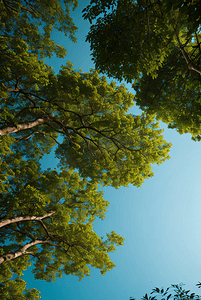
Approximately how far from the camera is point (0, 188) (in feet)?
16.1

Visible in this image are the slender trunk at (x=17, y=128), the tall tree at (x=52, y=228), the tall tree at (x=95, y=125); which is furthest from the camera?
the tall tree at (x=52, y=228)

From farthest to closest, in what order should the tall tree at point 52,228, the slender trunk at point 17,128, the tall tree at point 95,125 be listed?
the tall tree at point 52,228, the tall tree at point 95,125, the slender trunk at point 17,128

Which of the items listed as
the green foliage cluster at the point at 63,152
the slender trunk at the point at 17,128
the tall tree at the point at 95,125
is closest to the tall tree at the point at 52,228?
the green foliage cluster at the point at 63,152

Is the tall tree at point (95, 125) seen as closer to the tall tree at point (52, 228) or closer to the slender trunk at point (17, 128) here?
the slender trunk at point (17, 128)

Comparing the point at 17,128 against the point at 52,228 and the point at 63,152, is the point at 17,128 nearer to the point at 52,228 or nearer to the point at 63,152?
the point at 63,152

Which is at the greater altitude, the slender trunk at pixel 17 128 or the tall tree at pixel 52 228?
the slender trunk at pixel 17 128

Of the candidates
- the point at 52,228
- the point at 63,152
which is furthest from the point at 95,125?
the point at 52,228

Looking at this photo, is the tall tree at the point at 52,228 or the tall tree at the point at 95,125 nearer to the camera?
the tall tree at the point at 95,125

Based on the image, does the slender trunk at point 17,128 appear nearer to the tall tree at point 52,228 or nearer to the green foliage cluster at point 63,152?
the green foliage cluster at point 63,152

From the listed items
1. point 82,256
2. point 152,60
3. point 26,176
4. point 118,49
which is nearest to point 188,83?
point 152,60

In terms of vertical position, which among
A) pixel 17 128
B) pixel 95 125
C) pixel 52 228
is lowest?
pixel 52 228

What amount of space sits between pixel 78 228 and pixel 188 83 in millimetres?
7503

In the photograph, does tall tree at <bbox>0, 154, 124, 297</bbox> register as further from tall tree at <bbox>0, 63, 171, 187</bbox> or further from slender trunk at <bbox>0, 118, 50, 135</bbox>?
slender trunk at <bbox>0, 118, 50, 135</bbox>

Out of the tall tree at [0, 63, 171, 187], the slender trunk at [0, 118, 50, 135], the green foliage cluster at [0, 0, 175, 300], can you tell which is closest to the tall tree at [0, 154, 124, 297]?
the green foliage cluster at [0, 0, 175, 300]
